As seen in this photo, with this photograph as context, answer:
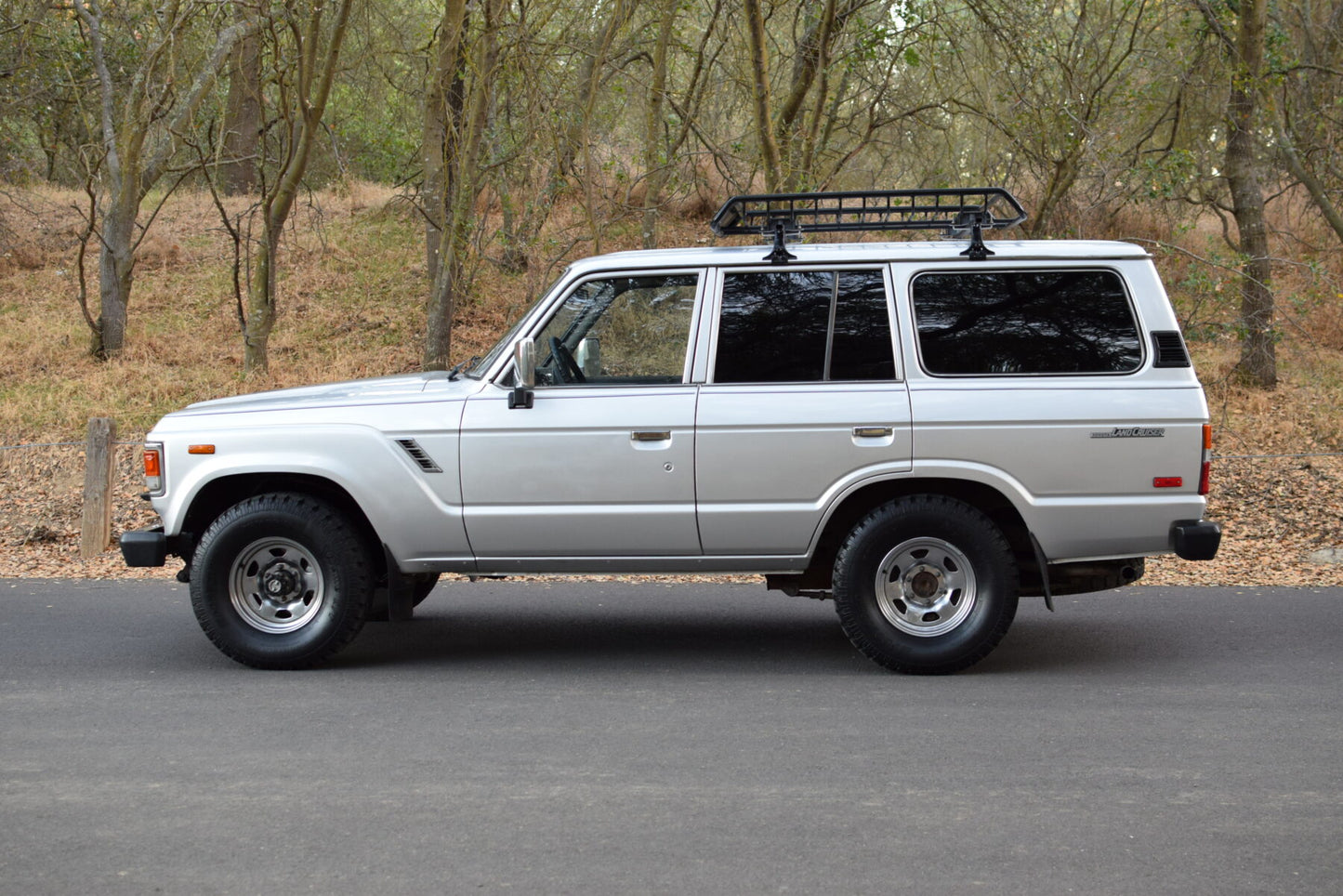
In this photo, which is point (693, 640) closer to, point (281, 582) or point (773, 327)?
point (773, 327)

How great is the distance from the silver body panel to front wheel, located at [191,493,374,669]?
0.66 ft

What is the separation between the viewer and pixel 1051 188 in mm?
13938

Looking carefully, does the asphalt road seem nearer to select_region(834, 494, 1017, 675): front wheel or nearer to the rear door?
select_region(834, 494, 1017, 675): front wheel

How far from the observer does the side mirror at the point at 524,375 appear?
6336 millimetres

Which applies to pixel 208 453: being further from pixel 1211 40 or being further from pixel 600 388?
pixel 1211 40

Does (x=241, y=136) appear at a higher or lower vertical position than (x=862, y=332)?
higher

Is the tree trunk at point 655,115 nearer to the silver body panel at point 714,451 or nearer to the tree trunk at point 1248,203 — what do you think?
the tree trunk at point 1248,203

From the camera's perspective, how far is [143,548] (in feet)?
21.5

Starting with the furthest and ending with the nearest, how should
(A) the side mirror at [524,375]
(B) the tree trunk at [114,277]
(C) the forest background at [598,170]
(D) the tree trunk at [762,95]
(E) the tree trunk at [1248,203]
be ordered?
(B) the tree trunk at [114,277]
(E) the tree trunk at [1248,203]
(D) the tree trunk at [762,95]
(C) the forest background at [598,170]
(A) the side mirror at [524,375]

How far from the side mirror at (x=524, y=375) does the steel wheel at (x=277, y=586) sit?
4.50 feet

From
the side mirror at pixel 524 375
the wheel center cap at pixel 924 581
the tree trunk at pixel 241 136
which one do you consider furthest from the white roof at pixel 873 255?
the tree trunk at pixel 241 136

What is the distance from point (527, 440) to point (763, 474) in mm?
1186

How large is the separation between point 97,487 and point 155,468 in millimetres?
3970

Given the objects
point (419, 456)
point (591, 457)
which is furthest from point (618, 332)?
point (419, 456)
